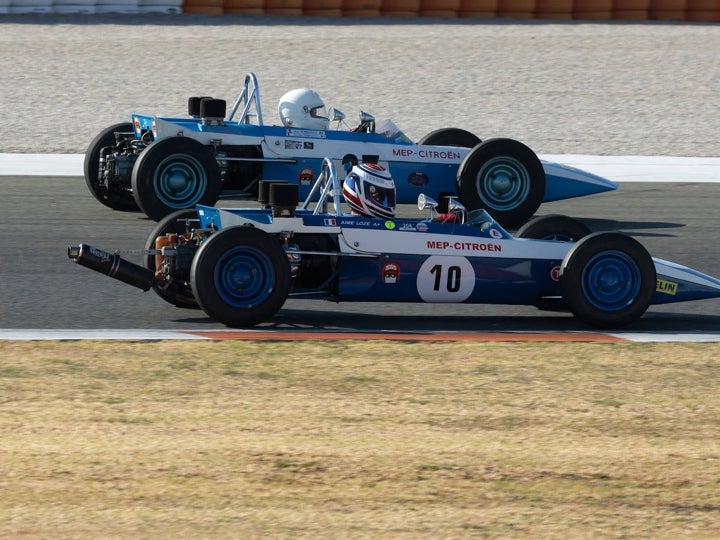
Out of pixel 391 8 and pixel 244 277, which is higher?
pixel 391 8

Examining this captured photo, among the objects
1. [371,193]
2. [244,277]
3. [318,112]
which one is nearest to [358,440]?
[244,277]

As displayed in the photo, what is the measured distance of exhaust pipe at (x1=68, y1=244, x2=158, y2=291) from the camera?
855 cm

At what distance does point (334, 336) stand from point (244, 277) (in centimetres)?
64

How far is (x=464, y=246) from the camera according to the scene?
8.85 meters

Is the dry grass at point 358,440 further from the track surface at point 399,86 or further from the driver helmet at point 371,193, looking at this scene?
the track surface at point 399,86

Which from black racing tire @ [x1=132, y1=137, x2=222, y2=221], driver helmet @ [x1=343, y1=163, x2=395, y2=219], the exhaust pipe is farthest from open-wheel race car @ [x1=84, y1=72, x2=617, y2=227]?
the exhaust pipe

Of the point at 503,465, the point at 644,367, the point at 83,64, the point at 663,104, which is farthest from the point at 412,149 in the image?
the point at 83,64

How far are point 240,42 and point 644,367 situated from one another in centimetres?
1634

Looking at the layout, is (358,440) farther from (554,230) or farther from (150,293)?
(150,293)

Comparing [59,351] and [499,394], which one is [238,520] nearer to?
[499,394]

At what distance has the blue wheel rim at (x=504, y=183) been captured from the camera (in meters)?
13.0

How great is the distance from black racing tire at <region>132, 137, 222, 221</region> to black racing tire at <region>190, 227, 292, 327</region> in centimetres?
401

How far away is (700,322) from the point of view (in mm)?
9320

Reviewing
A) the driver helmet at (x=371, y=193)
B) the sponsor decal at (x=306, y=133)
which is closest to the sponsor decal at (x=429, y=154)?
the sponsor decal at (x=306, y=133)
